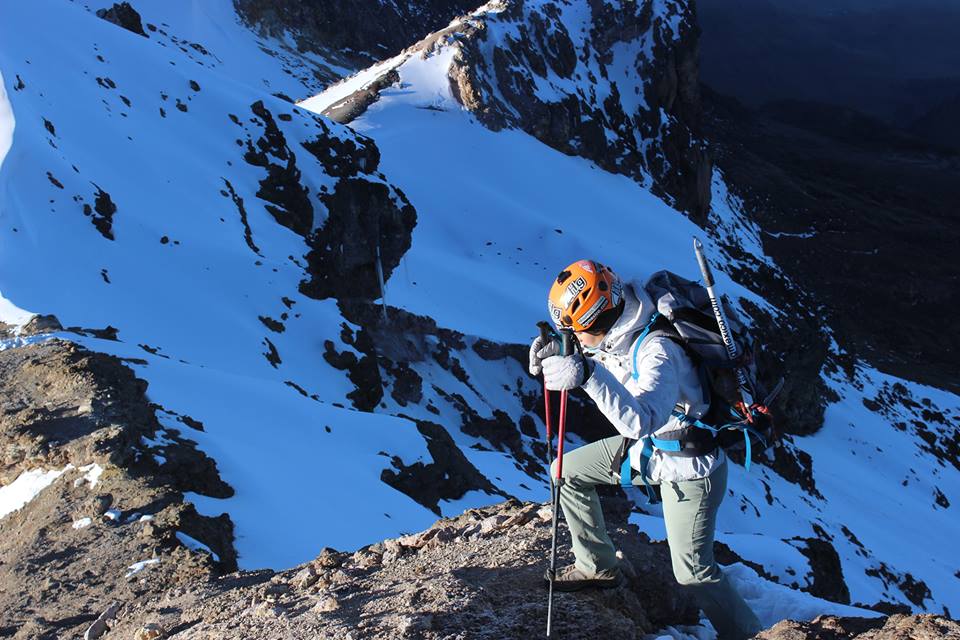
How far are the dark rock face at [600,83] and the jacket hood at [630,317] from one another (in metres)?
46.1

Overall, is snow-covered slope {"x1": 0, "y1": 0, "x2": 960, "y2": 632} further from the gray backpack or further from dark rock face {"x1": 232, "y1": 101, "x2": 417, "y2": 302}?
the gray backpack

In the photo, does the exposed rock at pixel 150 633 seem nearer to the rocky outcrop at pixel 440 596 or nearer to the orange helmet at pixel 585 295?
the rocky outcrop at pixel 440 596

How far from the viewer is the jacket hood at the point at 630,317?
4.90m

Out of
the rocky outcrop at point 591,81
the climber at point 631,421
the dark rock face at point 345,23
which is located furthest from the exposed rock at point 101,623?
the dark rock face at point 345,23

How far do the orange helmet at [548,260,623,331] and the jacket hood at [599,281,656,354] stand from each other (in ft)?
0.21

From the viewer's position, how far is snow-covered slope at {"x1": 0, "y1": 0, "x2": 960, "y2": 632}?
1211 cm

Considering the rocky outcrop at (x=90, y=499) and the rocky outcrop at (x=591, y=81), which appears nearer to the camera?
the rocky outcrop at (x=90, y=499)

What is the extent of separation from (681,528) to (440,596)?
1.54 metres

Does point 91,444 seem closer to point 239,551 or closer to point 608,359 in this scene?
point 239,551

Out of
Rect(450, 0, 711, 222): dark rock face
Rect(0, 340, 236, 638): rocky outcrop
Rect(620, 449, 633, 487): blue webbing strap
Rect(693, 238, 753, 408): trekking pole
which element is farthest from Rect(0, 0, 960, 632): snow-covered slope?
Rect(693, 238, 753, 408): trekking pole

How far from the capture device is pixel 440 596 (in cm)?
510

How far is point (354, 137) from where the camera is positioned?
101ft

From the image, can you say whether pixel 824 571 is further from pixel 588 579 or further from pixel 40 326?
pixel 40 326

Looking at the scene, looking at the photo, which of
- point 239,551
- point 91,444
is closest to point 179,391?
point 91,444
